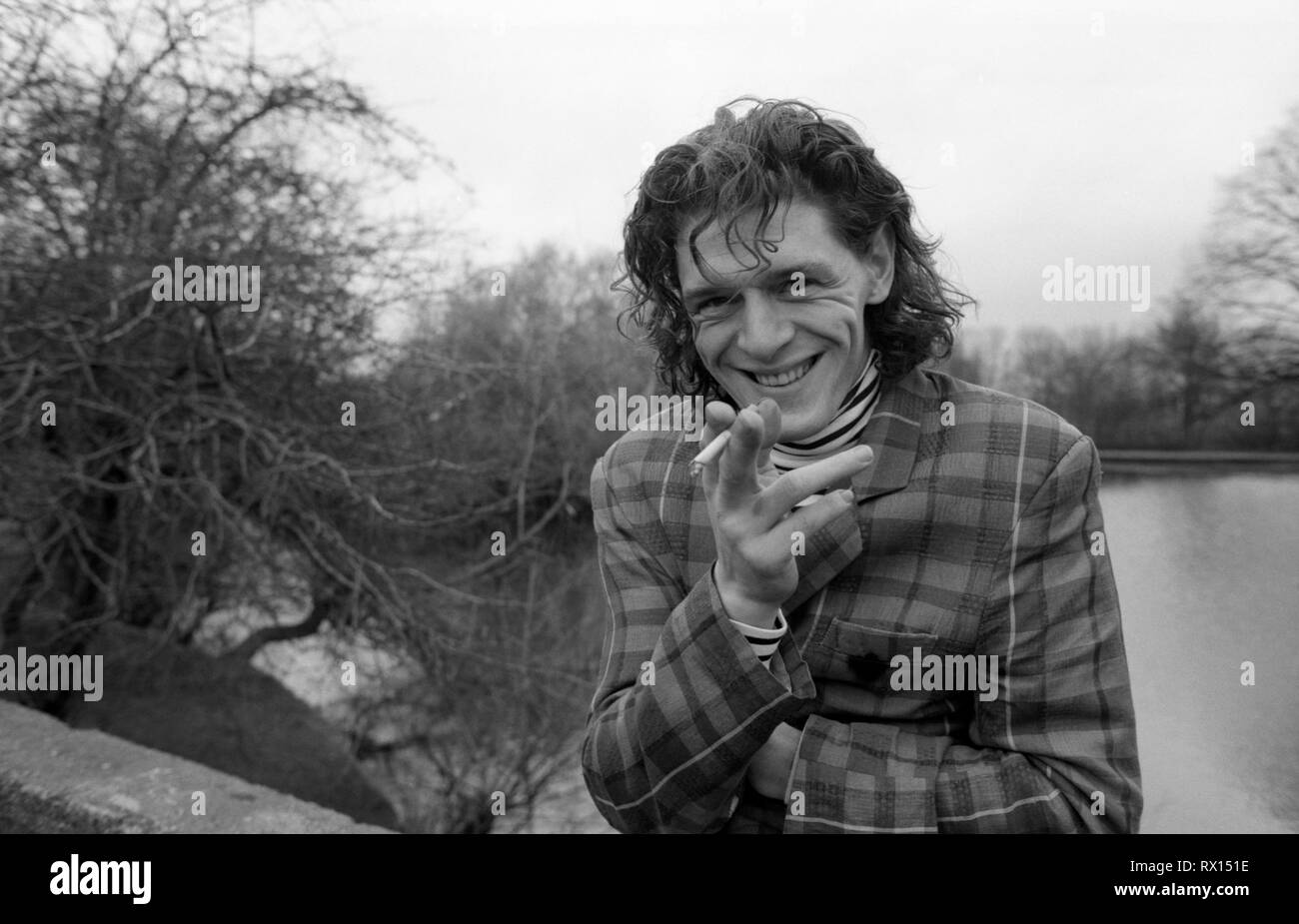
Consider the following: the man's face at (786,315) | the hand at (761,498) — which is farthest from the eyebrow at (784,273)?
the hand at (761,498)

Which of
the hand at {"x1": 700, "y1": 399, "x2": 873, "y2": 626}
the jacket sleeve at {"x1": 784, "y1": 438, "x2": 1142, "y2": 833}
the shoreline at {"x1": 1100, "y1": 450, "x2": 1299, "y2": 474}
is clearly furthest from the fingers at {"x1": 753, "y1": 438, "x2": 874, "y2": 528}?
the shoreline at {"x1": 1100, "y1": 450, "x2": 1299, "y2": 474}

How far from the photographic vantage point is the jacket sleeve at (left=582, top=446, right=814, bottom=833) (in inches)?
45.4

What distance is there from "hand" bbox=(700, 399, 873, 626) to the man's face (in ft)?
0.55

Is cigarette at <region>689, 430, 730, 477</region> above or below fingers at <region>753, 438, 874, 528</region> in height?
above

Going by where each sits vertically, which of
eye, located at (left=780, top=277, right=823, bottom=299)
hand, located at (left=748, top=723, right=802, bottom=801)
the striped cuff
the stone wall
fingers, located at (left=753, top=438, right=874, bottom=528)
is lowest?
the stone wall

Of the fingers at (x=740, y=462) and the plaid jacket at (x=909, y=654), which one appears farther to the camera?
the plaid jacket at (x=909, y=654)

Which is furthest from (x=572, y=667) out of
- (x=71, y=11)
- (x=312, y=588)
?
(x=71, y=11)

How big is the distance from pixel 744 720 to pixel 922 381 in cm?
51

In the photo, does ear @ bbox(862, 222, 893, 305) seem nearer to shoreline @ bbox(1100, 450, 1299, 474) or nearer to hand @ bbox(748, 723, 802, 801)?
hand @ bbox(748, 723, 802, 801)

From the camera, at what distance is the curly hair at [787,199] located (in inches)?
49.9

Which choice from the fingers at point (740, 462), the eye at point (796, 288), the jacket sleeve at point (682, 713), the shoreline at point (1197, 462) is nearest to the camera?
the fingers at point (740, 462)

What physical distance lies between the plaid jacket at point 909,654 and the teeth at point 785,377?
124 millimetres

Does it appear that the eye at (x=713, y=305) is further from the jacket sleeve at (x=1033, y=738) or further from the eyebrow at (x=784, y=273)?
the jacket sleeve at (x=1033, y=738)

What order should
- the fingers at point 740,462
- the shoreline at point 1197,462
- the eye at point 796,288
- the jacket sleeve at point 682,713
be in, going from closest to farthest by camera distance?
1. the fingers at point 740,462
2. the jacket sleeve at point 682,713
3. the eye at point 796,288
4. the shoreline at point 1197,462
